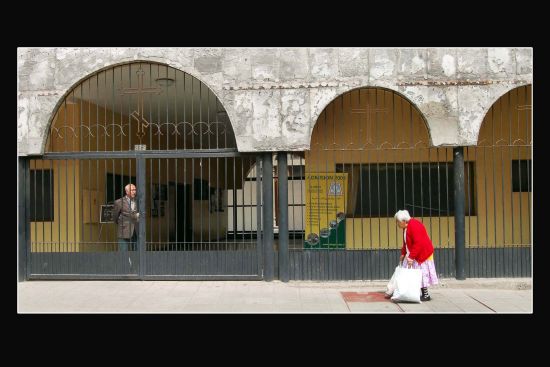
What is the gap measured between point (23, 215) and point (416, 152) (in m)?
7.19

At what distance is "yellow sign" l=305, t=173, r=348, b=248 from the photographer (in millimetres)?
12438

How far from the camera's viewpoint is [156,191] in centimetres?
1252

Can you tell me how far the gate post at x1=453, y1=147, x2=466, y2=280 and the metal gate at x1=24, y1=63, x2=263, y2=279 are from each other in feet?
10.9

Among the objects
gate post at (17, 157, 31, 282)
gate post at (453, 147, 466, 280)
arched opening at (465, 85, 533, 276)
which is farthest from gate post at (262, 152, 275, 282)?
gate post at (17, 157, 31, 282)

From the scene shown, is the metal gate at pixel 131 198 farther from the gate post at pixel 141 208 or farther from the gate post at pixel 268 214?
the gate post at pixel 268 214

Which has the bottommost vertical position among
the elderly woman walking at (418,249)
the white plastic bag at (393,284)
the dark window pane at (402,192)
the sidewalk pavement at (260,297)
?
the sidewalk pavement at (260,297)

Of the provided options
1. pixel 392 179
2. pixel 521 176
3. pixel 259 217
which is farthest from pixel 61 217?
pixel 521 176

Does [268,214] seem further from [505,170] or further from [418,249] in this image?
[505,170]

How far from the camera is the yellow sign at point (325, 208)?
12.4 m

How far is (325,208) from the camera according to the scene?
12578mm

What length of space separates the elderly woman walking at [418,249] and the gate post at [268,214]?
2.43 m

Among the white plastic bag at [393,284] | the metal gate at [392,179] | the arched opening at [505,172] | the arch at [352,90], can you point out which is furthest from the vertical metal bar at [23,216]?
the arched opening at [505,172]

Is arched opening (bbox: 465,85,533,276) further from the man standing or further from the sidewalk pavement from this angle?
the man standing

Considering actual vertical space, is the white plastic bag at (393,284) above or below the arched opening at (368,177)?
below
